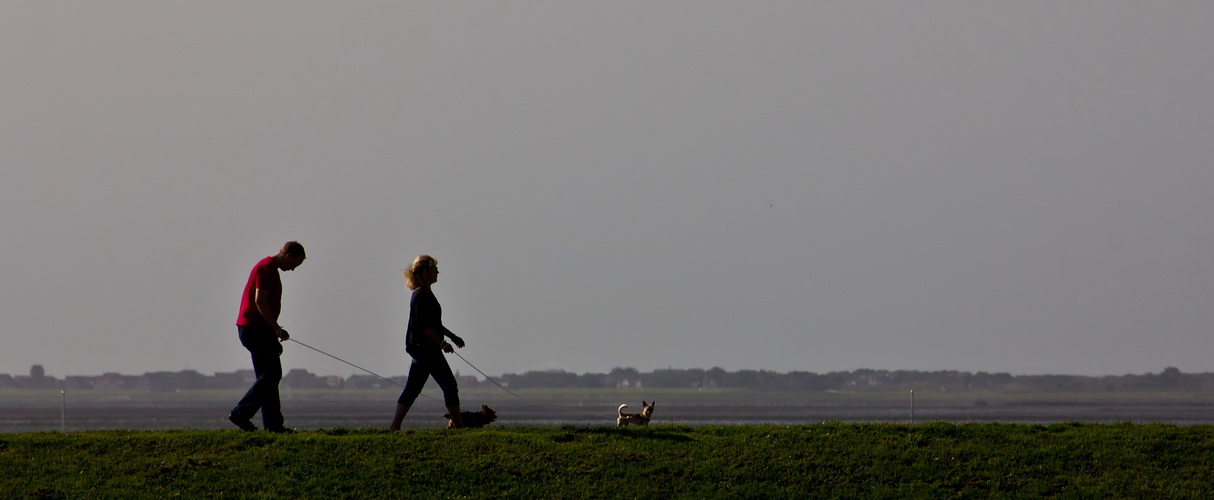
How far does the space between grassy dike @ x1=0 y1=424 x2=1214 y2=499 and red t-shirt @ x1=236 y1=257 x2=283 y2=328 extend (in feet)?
3.93

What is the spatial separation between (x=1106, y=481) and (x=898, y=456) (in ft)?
6.20

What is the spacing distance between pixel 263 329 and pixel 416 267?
1690mm

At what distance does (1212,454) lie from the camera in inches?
538

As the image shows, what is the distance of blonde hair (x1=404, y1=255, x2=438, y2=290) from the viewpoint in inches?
583

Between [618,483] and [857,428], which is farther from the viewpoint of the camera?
[857,428]

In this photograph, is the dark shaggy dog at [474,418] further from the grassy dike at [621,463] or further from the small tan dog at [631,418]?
the small tan dog at [631,418]

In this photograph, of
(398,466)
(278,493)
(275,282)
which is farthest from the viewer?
(275,282)

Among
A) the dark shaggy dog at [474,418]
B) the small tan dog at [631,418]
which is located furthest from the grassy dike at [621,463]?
the small tan dog at [631,418]

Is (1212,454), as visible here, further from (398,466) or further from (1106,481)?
(398,466)

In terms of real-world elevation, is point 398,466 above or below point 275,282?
below

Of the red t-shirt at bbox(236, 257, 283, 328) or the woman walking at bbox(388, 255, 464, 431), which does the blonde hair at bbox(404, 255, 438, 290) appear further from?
the red t-shirt at bbox(236, 257, 283, 328)

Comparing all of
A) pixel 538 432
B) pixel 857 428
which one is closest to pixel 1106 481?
pixel 857 428

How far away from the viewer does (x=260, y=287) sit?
14.2m

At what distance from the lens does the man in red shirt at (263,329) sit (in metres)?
14.3
